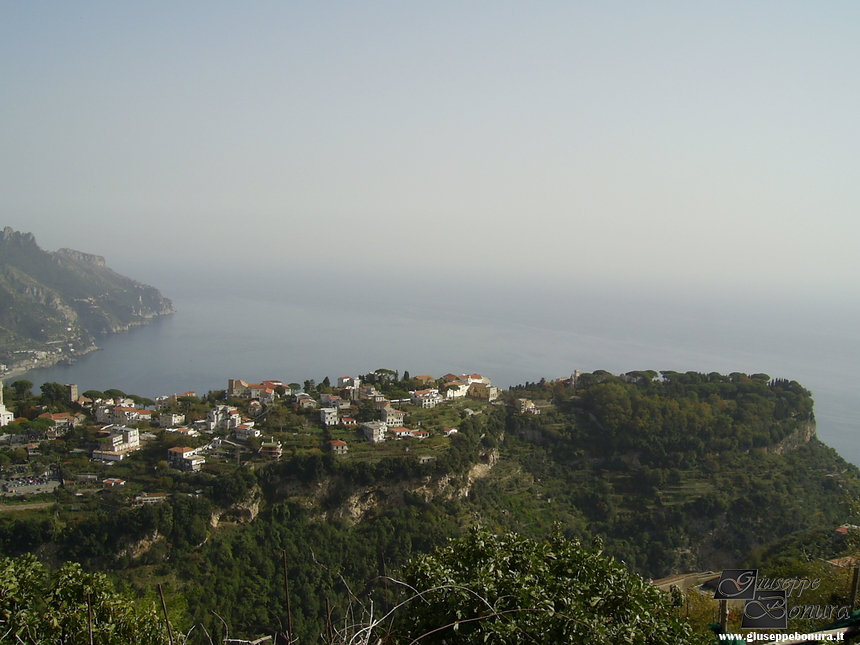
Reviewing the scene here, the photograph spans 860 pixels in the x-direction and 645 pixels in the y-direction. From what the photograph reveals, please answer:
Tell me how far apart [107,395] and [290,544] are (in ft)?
27.9

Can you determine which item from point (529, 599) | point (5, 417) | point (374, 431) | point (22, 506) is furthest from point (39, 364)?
point (529, 599)

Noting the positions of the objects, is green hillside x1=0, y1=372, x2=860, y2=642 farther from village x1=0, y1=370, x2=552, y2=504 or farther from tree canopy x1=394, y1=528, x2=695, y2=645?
tree canopy x1=394, y1=528, x2=695, y2=645

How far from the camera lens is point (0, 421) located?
1312 centimetres

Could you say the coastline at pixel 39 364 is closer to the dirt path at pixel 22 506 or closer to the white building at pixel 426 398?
the dirt path at pixel 22 506

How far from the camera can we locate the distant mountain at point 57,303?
36000mm

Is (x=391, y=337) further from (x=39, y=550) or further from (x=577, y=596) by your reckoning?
(x=577, y=596)

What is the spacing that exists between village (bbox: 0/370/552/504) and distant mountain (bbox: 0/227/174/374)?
23.0m

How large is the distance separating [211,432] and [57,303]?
36.2 metres

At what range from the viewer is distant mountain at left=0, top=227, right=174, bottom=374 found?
36.0m

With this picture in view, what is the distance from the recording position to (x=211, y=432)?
44.2 feet

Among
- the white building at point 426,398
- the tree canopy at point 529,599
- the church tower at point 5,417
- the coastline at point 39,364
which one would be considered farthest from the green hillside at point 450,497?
the coastline at point 39,364

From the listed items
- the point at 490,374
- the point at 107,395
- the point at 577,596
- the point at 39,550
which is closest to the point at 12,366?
the point at 107,395

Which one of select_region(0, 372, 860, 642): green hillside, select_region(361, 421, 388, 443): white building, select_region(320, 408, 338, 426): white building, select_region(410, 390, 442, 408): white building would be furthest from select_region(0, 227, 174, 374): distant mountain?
select_region(361, 421, 388, 443): white building

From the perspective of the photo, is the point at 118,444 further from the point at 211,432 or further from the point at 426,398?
the point at 426,398
